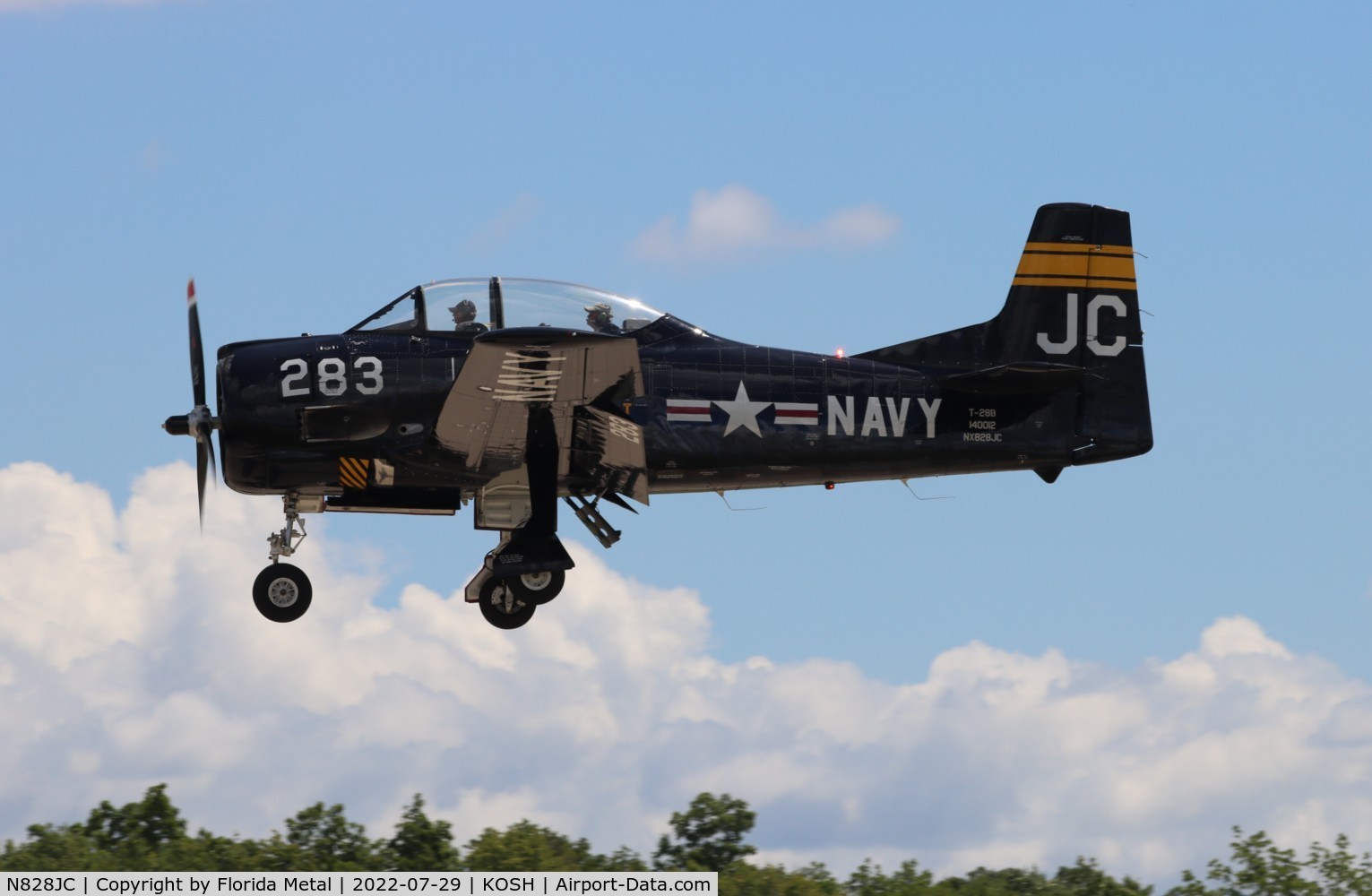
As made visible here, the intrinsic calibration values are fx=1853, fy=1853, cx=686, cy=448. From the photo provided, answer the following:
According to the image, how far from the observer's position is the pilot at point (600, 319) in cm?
1706

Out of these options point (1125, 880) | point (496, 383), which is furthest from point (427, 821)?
point (496, 383)

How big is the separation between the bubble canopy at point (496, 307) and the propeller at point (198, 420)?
1.64 metres

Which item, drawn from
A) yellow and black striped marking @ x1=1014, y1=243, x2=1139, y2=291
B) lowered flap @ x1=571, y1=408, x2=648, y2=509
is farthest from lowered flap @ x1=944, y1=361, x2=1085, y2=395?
lowered flap @ x1=571, y1=408, x2=648, y2=509

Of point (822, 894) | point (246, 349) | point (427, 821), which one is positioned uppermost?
point (246, 349)

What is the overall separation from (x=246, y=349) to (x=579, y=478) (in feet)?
11.0

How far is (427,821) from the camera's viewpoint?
29.0 m

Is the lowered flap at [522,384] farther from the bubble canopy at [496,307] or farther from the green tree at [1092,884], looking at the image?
the green tree at [1092,884]

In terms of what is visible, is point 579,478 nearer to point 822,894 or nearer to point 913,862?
point 822,894

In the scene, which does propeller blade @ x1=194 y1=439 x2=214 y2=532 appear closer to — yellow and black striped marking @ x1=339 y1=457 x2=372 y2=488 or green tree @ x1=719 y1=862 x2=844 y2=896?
yellow and black striped marking @ x1=339 y1=457 x2=372 y2=488

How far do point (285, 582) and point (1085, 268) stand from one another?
8.69m

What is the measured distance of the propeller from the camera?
17078 millimetres

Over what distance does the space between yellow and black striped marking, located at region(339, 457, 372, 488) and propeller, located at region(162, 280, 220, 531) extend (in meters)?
1.20

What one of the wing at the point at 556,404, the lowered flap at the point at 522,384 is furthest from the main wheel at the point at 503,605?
the lowered flap at the point at 522,384

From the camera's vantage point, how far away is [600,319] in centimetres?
1716
